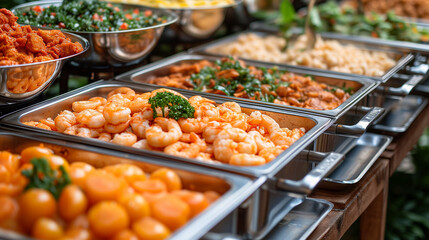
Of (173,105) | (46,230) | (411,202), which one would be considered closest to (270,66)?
(173,105)

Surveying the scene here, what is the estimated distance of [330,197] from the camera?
6.81 ft

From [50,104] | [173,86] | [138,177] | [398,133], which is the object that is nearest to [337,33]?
[398,133]

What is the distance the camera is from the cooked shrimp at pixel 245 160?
158cm

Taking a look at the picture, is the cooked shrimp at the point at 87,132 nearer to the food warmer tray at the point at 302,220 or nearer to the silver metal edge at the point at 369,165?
the food warmer tray at the point at 302,220

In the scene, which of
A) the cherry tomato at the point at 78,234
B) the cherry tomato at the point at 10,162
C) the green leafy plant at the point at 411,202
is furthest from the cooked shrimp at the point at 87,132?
the green leafy plant at the point at 411,202


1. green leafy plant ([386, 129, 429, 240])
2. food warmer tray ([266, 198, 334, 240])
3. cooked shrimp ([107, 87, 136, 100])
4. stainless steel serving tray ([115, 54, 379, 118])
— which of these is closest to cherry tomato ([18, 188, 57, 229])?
food warmer tray ([266, 198, 334, 240])

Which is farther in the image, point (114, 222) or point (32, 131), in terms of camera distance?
point (32, 131)

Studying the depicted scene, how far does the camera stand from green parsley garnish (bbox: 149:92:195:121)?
1813mm

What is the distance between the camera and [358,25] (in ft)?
13.3

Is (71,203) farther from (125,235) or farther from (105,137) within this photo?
(105,137)

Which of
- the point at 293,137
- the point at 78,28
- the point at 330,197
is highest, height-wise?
the point at 78,28

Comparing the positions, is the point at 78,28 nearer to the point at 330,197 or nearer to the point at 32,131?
the point at 32,131

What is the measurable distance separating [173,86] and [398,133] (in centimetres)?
126

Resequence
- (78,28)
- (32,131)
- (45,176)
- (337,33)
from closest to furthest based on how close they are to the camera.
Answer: (45,176) → (32,131) → (78,28) → (337,33)
